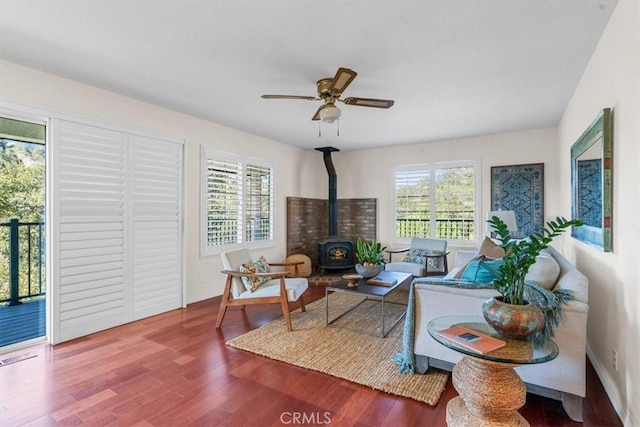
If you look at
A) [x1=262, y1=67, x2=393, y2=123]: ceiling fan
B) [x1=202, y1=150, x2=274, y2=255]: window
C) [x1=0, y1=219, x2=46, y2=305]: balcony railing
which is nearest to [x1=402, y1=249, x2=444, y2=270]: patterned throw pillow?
[x1=202, y1=150, x2=274, y2=255]: window

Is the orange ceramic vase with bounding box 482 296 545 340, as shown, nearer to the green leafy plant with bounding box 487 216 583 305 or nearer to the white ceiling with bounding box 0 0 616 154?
the green leafy plant with bounding box 487 216 583 305

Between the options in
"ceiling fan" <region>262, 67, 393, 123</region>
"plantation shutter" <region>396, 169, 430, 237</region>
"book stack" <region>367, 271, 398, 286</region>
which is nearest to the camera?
"ceiling fan" <region>262, 67, 393, 123</region>

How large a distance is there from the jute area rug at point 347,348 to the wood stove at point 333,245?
202cm

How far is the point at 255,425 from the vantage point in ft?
6.10

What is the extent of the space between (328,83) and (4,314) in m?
4.27

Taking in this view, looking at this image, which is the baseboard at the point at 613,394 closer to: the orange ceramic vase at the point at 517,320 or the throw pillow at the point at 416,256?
the orange ceramic vase at the point at 517,320

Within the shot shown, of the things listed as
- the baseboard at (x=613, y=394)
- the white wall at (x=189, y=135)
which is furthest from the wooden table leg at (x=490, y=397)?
the white wall at (x=189, y=135)

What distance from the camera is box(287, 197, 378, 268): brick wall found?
6043 millimetres

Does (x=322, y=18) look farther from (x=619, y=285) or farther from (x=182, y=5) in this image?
(x=619, y=285)

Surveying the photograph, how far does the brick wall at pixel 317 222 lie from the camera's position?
6043mm

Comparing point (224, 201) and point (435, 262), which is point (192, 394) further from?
point (435, 262)

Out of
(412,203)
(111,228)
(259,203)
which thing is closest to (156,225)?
(111,228)

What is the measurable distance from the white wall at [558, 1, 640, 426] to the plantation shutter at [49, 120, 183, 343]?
4.19 meters
